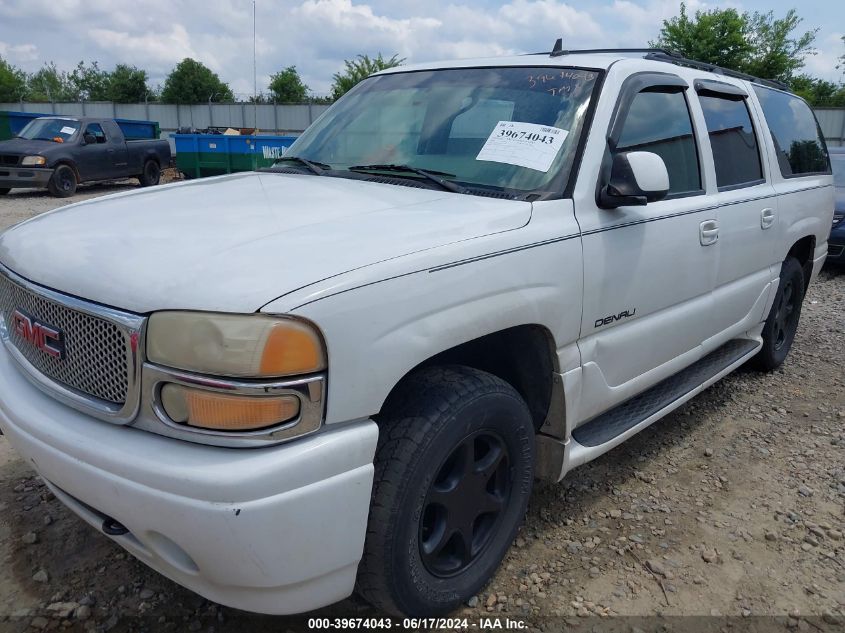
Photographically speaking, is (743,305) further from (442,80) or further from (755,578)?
(442,80)

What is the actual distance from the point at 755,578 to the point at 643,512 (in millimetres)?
540

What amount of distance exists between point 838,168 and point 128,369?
10403 mm

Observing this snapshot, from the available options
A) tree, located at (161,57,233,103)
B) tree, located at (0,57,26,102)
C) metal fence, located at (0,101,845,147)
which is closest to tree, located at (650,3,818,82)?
metal fence, located at (0,101,845,147)

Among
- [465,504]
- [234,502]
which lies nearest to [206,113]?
[465,504]

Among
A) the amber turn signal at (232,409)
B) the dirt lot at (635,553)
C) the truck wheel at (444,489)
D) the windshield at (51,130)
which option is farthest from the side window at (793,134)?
the windshield at (51,130)

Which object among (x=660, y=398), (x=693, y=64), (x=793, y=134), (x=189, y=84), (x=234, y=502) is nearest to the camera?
(x=234, y=502)

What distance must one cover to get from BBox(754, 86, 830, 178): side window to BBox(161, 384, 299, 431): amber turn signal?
12.1ft

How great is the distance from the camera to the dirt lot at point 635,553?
2.38 meters

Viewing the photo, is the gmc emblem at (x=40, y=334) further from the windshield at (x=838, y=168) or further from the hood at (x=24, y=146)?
the hood at (x=24, y=146)

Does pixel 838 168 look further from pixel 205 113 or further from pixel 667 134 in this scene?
pixel 205 113

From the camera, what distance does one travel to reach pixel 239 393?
5.54 ft

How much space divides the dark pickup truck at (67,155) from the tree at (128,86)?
147ft

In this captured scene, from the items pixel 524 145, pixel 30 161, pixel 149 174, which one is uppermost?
pixel 524 145

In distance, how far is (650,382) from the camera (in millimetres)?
3104
